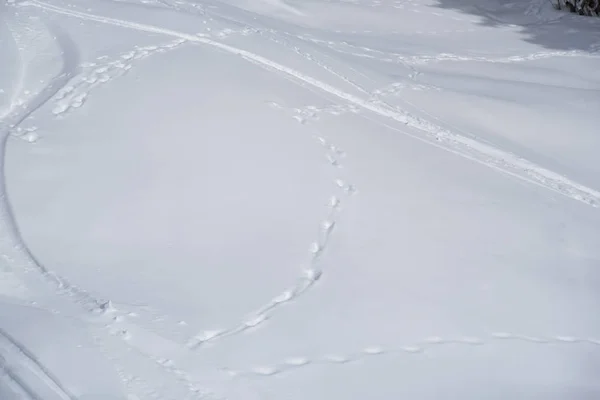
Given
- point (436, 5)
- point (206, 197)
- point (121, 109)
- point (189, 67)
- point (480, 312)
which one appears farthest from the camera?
point (436, 5)

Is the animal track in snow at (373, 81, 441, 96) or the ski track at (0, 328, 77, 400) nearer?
the ski track at (0, 328, 77, 400)

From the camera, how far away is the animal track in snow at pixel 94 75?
5094mm

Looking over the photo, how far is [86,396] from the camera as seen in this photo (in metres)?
2.46

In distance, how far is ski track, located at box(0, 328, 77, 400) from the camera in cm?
245

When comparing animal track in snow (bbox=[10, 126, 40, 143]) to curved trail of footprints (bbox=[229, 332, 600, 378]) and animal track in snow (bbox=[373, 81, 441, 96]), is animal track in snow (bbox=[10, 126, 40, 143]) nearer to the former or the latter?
curved trail of footprints (bbox=[229, 332, 600, 378])

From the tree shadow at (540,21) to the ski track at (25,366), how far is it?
722cm

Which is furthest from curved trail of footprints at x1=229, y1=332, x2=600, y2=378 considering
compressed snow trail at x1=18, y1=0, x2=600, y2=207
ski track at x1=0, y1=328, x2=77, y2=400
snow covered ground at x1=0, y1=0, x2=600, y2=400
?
compressed snow trail at x1=18, y1=0, x2=600, y2=207

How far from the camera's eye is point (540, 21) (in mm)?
9422

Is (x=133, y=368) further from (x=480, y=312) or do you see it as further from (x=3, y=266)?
(x=480, y=312)

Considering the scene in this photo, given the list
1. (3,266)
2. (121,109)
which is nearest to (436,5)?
(121,109)

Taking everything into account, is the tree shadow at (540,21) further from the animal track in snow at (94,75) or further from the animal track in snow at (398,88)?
the animal track in snow at (94,75)

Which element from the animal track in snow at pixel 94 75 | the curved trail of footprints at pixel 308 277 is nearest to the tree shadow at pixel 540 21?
the animal track in snow at pixel 94 75

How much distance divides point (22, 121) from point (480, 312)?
3114mm

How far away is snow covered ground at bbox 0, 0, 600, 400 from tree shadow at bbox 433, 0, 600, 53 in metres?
1.22
